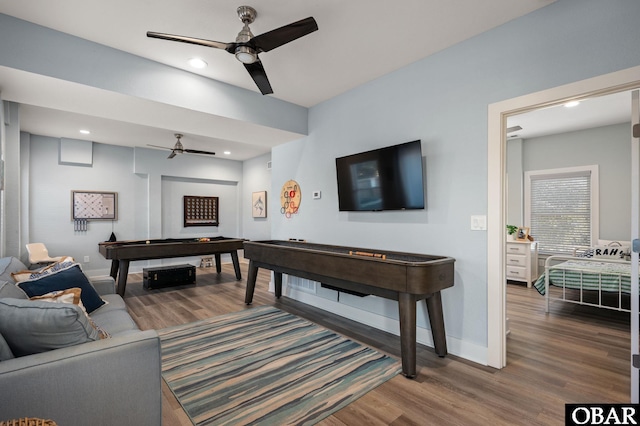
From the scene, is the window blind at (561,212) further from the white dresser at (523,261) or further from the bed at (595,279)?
the bed at (595,279)

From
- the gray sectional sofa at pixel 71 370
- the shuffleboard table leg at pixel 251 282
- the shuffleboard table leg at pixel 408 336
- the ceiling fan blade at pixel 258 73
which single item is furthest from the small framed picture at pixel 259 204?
the gray sectional sofa at pixel 71 370

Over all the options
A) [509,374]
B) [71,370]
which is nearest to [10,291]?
[71,370]

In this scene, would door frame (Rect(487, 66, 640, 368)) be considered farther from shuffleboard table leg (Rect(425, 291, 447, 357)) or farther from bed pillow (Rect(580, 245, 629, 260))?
bed pillow (Rect(580, 245, 629, 260))

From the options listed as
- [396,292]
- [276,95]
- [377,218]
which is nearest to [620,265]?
[377,218]

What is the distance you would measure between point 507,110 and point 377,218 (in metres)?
1.57

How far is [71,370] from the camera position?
1.27 meters

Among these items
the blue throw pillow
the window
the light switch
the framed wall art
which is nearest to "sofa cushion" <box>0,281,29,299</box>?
the blue throw pillow

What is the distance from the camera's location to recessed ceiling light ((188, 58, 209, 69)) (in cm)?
294

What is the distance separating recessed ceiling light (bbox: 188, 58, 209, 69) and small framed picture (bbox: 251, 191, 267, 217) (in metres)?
4.18

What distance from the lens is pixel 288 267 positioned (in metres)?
3.41

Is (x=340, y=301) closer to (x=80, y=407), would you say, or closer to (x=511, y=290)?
(x=80, y=407)

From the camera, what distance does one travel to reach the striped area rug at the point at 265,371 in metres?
1.90

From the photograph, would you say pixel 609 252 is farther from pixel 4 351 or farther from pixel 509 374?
pixel 4 351

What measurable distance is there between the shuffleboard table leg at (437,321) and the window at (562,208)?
412 centimetres
